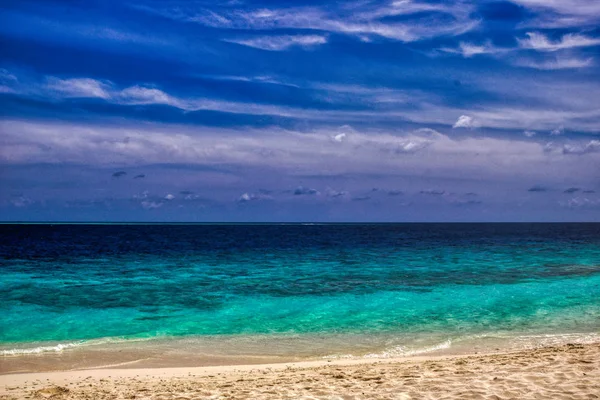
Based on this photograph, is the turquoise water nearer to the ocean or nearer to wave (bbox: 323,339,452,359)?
the ocean

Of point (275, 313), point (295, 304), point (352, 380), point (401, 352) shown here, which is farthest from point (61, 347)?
point (401, 352)

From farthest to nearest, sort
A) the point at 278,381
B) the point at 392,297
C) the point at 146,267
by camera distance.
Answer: the point at 146,267, the point at 392,297, the point at 278,381

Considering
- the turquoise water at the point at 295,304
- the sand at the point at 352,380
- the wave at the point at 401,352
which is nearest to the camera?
the sand at the point at 352,380

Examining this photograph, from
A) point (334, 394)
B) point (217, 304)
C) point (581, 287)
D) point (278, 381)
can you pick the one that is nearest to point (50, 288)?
point (217, 304)

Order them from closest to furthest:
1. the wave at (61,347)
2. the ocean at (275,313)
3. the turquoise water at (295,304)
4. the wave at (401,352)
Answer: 1. the wave at (401,352)
2. the wave at (61,347)
3. the ocean at (275,313)
4. the turquoise water at (295,304)

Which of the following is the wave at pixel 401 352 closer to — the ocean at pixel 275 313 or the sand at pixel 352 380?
the ocean at pixel 275 313

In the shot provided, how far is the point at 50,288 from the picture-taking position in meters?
22.4

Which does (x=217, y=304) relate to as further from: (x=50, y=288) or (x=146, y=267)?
(x=146, y=267)

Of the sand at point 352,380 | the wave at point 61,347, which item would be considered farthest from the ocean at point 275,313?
the sand at point 352,380

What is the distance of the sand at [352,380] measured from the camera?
827 cm

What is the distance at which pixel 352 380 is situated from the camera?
928 cm

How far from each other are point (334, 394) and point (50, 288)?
18.3 metres

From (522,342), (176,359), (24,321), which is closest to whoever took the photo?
(176,359)

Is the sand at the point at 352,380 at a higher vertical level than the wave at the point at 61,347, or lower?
higher
